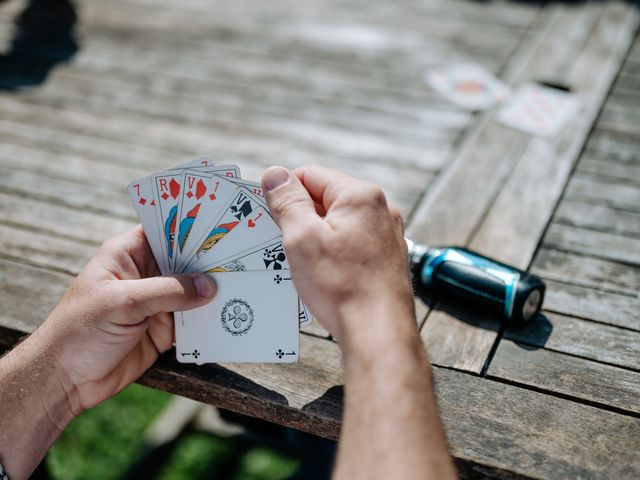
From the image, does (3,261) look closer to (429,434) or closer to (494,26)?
(429,434)

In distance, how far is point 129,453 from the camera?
3432 millimetres

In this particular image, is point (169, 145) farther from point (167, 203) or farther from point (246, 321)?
point (246, 321)

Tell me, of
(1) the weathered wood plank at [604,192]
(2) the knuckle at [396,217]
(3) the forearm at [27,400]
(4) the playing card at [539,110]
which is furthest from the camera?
(4) the playing card at [539,110]

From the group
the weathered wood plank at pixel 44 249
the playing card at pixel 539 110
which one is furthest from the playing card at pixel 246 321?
the playing card at pixel 539 110

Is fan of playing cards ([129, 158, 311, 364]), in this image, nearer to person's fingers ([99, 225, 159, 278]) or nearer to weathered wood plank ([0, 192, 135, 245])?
person's fingers ([99, 225, 159, 278])

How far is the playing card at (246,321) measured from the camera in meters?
1.49

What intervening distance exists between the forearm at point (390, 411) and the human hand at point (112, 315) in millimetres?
491

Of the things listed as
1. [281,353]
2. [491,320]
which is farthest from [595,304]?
[281,353]

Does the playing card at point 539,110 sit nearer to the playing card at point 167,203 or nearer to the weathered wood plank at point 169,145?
the weathered wood plank at point 169,145

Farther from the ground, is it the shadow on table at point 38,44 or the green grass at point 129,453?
the shadow on table at point 38,44

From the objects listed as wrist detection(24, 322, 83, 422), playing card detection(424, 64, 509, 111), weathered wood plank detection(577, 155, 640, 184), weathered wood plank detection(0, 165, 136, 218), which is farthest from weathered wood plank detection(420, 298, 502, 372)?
playing card detection(424, 64, 509, 111)

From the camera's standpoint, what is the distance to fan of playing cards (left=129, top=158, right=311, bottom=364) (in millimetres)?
1481

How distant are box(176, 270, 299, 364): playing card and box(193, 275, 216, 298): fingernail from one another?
3 cm

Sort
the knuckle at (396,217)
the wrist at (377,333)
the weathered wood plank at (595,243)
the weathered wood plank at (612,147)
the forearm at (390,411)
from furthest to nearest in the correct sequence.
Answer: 1. the weathered wood plank at (612,147)
2. the weathered wood plank at (595,243)
3. the knuckle at (396,217)
4. the wrist at (377,333)
5. the forearm at (390,411)
